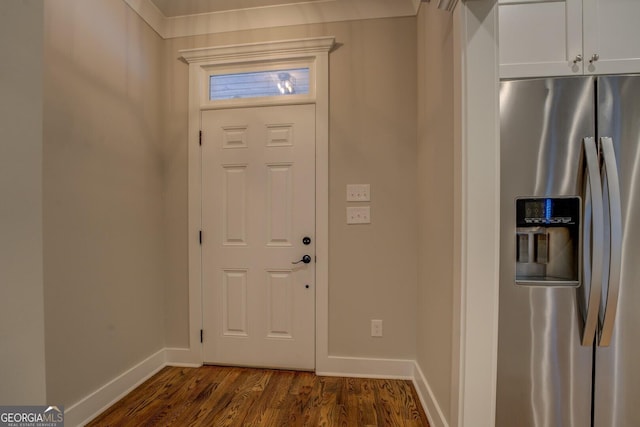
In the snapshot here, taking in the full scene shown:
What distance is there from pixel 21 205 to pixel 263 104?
1.81 meters

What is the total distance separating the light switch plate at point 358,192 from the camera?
2.07 meters

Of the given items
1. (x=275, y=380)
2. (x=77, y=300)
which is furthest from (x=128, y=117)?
(x=275, y=380)

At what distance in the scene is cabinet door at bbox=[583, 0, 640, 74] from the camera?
131 centimetres

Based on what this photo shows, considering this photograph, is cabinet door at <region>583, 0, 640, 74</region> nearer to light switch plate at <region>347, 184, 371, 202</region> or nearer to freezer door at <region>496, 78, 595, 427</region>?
freezer door at <region>496, 78, 595, 427</region>

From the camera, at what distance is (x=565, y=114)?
1288mm

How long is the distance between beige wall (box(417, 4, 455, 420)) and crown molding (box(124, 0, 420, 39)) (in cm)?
30

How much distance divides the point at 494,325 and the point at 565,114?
3.54 feet

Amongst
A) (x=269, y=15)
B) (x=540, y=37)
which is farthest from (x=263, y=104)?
(x=540, y=37)

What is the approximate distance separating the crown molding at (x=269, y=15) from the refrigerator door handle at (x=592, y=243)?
1563mm

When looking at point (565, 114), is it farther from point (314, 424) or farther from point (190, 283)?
point (190, 283)

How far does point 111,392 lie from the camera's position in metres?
1.74

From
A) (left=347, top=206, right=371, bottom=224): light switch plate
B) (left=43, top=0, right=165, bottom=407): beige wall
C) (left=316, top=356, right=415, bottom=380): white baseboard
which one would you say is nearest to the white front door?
(left=316, top=356, right=415, bottom=380): white baseboard

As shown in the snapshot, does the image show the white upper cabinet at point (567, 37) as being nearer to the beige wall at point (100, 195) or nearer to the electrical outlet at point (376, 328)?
the electrical outlet at point (376, 328)

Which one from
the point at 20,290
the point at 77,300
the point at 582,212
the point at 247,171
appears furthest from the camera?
the point at 247,171
